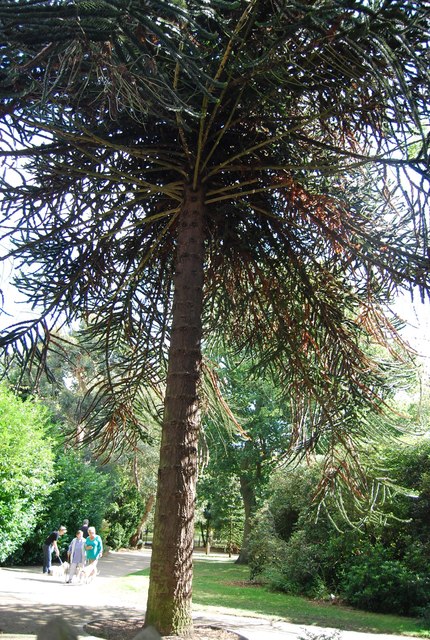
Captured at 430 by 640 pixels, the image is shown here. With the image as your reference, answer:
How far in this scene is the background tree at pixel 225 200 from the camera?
14.4 ft

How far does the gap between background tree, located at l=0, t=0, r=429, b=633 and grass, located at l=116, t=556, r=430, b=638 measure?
5.88 metres

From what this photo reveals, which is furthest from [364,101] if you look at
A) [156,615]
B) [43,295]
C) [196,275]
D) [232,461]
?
[232,461]

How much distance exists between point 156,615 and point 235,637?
845 mm

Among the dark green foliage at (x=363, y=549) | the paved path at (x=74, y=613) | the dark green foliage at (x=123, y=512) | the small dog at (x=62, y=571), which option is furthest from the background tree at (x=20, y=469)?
the dark green foliage at (x=123, y=512)

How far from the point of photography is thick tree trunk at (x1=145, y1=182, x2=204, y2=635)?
17.1 ft

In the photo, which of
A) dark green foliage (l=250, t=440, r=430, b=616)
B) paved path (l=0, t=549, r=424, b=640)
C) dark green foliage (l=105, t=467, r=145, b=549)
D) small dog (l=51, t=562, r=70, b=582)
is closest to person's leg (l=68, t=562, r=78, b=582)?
small dog (l=51, t=562, r=70, b=582)

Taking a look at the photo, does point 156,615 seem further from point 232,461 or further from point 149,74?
point 232,461

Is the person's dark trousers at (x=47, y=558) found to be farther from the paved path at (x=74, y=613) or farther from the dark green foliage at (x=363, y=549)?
the dark green foliage at (x=363, y=549)

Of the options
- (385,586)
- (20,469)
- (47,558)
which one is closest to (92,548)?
(47,558)

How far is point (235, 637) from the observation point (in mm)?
5496

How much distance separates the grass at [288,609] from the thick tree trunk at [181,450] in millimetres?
6944

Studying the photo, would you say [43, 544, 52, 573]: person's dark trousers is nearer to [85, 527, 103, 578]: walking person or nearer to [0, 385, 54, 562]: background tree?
[0, 385, 54, 562]: background tree

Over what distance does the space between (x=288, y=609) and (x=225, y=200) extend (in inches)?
409

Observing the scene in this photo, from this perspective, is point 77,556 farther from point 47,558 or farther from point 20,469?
point 20,469
